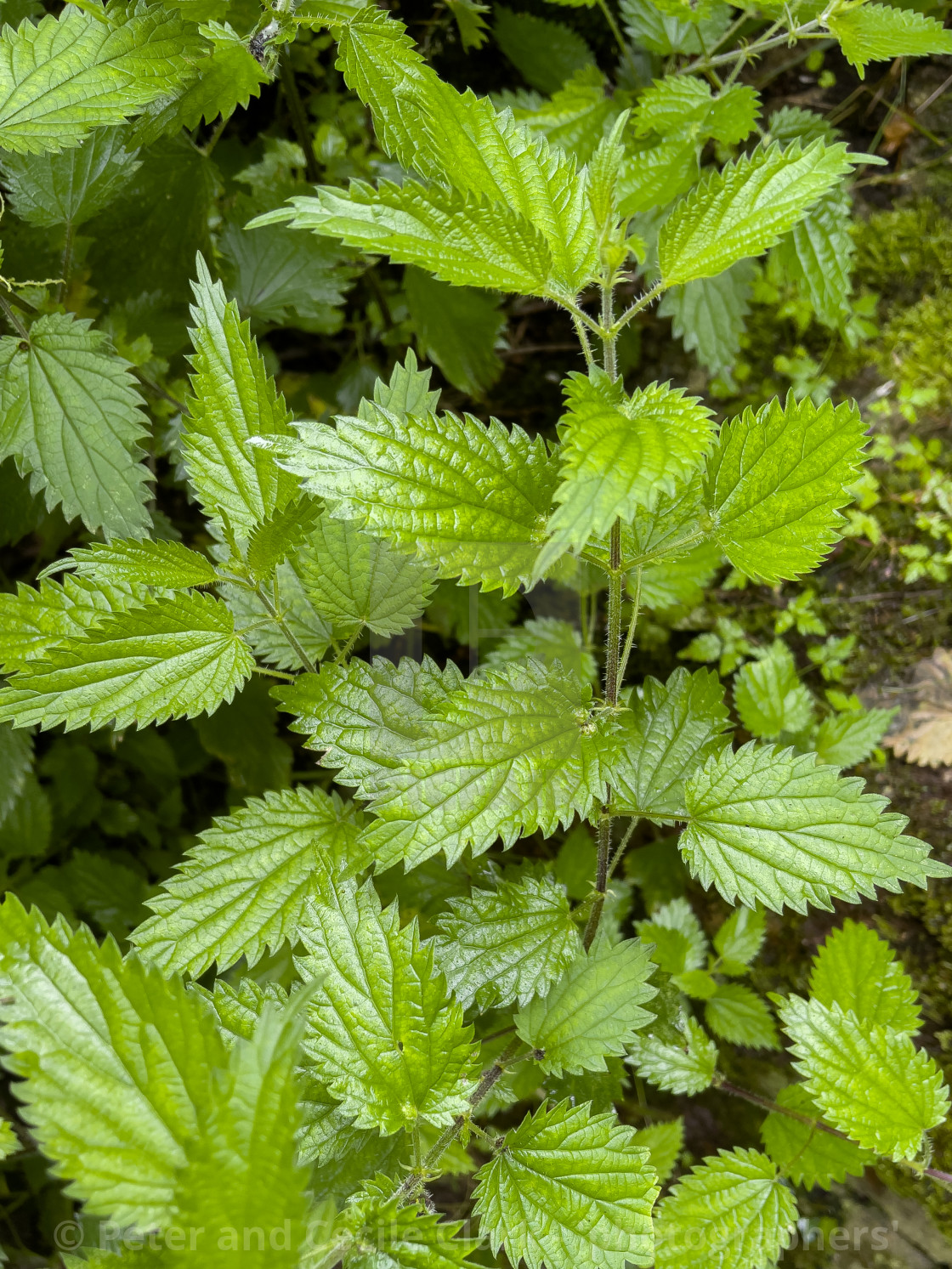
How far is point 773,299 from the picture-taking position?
2143 mm

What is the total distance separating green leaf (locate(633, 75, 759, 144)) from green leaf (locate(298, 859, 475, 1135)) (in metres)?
1.57

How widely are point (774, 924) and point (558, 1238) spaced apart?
1210 mm

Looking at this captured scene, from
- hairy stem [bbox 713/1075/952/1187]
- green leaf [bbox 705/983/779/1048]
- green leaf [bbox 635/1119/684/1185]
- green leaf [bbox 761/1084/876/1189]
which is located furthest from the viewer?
green leaf [bbox 705/983/779/1048]

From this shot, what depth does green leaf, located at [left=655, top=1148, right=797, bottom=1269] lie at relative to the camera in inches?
54.0

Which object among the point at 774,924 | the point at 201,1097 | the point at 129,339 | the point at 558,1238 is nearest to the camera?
the point at 201,1097

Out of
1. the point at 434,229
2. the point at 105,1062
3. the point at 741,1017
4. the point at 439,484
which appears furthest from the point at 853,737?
the point at 105,1062

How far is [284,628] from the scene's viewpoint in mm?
1232

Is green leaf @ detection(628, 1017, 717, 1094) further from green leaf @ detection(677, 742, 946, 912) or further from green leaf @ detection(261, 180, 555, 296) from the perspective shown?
green leaf @ detection(261, 180, 555, 296)

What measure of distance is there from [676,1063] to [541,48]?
236cm

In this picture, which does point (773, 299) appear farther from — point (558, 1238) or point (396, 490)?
point (558, 1238)

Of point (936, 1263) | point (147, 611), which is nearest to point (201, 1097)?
point (147, 611)

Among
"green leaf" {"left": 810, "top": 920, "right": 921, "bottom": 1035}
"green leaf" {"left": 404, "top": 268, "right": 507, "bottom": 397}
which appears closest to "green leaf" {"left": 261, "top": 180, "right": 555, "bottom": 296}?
"green leaf" {"left": 404, "top": 268, "right": 507, "bottom": 397}

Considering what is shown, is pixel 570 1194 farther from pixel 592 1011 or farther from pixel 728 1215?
pixel 728 1215

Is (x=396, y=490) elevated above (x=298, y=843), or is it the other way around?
(x=396, y=490)
